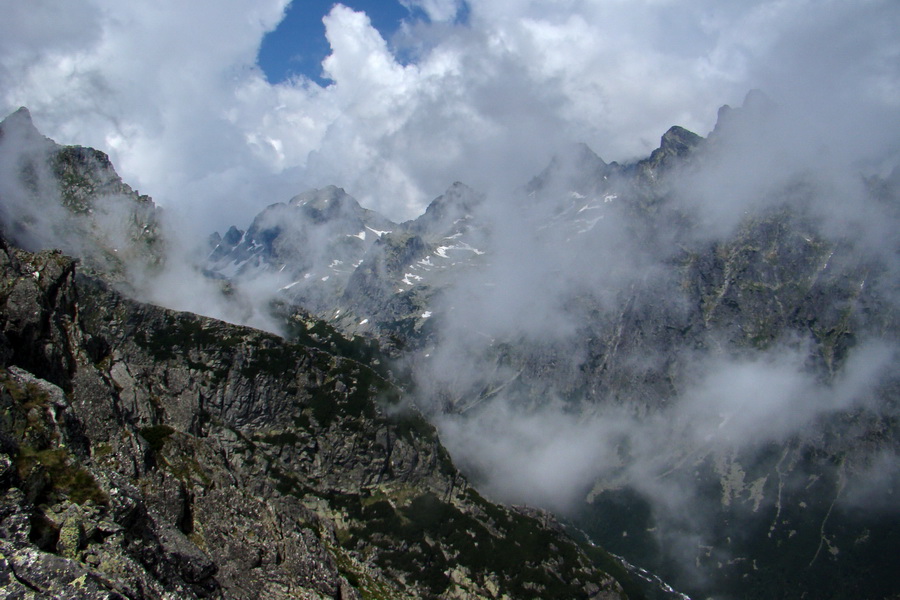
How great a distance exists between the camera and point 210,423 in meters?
178

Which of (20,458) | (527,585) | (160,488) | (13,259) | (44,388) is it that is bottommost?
(20,458)

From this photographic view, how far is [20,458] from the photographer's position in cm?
2231

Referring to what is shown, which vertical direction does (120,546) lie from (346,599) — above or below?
below

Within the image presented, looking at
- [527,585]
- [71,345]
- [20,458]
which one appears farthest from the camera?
[527,585]

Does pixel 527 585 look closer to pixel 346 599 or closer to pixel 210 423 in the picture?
pixel 210 423

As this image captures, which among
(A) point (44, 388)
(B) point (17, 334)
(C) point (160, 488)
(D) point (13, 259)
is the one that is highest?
(D) point (13, 259)

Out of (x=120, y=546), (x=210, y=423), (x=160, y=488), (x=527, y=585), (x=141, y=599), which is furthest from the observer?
(x=527, y=585)

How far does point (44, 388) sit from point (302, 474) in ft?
568

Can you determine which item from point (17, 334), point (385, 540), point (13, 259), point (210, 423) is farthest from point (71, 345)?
point (385, 540)

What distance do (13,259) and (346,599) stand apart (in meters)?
36.5

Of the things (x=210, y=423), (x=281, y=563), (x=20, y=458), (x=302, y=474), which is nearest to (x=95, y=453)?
(x=20, y=458)

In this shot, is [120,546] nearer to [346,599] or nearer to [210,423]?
[346,599]

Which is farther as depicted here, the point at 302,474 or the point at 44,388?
the point at 302,474

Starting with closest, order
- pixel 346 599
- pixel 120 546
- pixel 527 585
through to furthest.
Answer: pixel 120 546, pixel 346 599, pixel 527 585
